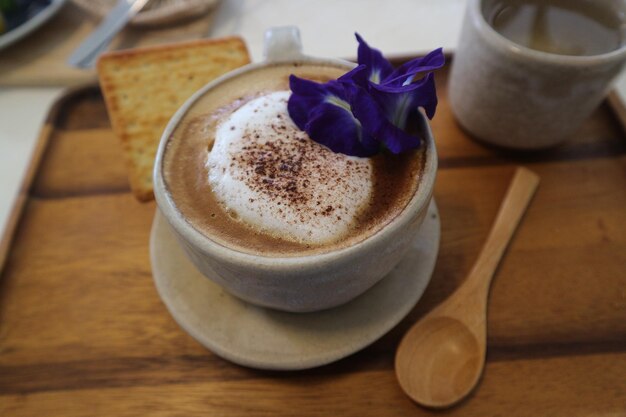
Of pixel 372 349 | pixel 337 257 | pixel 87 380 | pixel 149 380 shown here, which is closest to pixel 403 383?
pixel 372 349

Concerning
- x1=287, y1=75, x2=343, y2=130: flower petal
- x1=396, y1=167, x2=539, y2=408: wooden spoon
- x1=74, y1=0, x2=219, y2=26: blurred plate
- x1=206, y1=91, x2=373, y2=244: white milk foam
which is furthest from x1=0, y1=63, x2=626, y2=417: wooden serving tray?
x1=74, y1=0, x2=219, y2=26: blurred plate

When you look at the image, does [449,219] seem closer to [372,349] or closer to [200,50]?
[372,349]

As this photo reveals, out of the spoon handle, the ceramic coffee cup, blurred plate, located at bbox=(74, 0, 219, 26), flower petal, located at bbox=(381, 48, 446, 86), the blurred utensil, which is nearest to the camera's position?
the ceramic coffee cup

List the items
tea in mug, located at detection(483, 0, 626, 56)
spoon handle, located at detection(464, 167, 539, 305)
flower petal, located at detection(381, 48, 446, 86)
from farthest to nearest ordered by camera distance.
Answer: tea in mug, located at detection(483, 0, 626, 56)
spoon handle, located at detection(464, 167, 539, 305)
flower petal, located at detection(381, 48, 446, 86)

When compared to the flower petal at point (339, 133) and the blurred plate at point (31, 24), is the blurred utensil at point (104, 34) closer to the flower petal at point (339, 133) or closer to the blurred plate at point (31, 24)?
the blurred plate at point (31, 24)

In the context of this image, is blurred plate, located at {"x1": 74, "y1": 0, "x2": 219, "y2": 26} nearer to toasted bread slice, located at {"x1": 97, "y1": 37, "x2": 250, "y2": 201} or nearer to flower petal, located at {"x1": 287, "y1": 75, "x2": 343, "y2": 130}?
toasted bread slice, located at {"x1": 97, "y1": 37, "x2": 250, "y2": 201}

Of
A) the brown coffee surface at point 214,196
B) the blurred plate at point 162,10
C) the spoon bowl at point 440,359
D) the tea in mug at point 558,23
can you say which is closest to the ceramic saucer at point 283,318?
the spoon bowl at point 440,359
